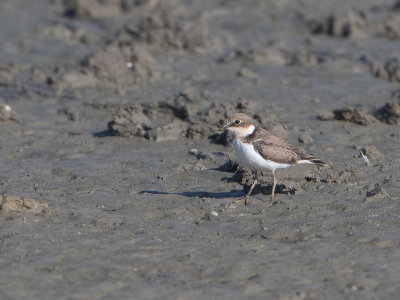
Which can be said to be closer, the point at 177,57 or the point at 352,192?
the point at 352,192

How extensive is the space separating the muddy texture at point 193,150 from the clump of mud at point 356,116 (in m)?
0.03

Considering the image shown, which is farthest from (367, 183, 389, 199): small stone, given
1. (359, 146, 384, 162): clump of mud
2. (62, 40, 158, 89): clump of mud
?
(62, 40, 158, 89): clump of mud

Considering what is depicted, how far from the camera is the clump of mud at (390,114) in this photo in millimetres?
12250

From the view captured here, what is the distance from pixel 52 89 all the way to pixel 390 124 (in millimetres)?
6153

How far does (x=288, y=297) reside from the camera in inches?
262

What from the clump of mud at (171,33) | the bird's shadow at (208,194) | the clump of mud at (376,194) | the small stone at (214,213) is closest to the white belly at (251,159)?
the bird's shadow at (208,194)

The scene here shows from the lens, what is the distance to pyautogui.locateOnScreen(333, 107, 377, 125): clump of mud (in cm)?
1227

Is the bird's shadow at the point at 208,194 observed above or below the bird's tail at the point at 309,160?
below

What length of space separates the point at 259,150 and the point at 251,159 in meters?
0.17

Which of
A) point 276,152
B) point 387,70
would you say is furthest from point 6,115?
point 387,70

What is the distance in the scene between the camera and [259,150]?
909 cm

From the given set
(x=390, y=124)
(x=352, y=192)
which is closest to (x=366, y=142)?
(x=390, y=124)

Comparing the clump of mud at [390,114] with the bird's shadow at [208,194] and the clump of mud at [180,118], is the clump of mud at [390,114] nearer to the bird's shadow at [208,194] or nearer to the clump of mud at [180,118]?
the clump of mud at [180,118]

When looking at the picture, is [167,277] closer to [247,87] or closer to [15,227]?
[15,227]
